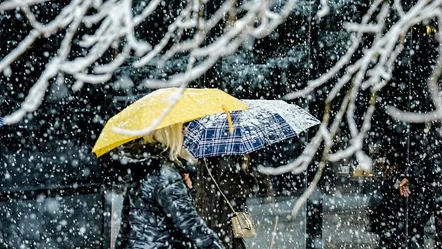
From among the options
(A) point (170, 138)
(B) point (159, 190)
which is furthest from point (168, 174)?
(A) point (170, 138)

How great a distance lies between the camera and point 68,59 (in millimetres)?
7934

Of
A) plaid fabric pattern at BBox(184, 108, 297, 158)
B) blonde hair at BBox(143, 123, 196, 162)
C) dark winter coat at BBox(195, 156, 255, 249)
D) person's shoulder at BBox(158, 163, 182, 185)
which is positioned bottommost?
dark winter coat at BBox(195, 156, 255, 249)

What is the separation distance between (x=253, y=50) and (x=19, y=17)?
8.33ft

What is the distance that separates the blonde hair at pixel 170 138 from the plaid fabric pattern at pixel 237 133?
40.5 inches

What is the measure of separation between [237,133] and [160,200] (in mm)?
1425

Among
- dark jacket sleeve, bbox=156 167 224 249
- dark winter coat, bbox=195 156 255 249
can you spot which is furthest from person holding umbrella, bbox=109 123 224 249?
dark winter coat, bbox=195 156 255 249

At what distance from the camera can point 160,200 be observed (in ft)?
15.1

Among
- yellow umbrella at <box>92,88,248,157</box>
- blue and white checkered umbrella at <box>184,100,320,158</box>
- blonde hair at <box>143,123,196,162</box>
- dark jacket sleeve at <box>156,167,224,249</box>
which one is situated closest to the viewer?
dark jacket sleeve at <box>156,167,224,249</box>

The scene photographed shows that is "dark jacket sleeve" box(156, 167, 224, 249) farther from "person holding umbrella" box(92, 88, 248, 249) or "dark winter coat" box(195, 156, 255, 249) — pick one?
"dark winter coat" box(195, 156, 255, 249)

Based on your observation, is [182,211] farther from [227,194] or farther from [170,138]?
[227,194]

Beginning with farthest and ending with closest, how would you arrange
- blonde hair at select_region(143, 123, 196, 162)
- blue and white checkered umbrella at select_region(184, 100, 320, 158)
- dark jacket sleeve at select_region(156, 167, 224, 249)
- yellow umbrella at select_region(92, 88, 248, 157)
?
blue and white checkered umbrella at select_region(184, 100, 320, 158), yellow umbrella at select_region(92, 88, 248, 157), blonde hair at select_region(143, 123, 196, 162), dark jacket sleeve at select_region(156, 167, 224, 249)

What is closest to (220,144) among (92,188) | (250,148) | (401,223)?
(250,148)

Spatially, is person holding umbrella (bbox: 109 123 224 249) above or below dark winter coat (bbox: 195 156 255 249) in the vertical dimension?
above

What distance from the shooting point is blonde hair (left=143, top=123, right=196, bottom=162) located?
185 inches
